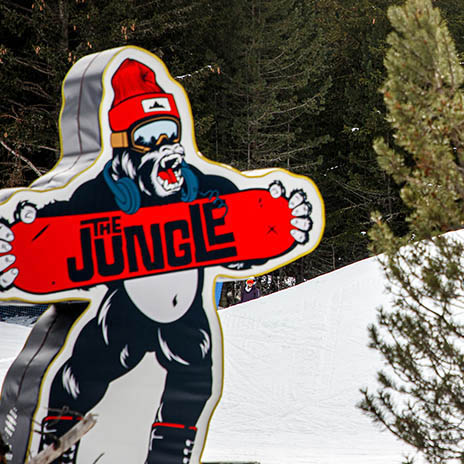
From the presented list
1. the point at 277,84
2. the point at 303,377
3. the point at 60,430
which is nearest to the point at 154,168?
the point at 60,430

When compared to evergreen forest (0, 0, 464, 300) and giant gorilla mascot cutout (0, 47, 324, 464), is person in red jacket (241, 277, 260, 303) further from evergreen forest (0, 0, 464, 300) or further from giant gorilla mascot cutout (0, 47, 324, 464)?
giant gorilla mascot cutout (0, 47, 324, 464)

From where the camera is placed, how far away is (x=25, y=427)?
4.04m

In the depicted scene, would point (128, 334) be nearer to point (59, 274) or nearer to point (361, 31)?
point (59, 274)

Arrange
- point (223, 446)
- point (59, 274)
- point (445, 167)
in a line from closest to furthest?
point (445, 167), point (59, 274), point (223, 446)

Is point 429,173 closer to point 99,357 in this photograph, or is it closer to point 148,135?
point 148,135

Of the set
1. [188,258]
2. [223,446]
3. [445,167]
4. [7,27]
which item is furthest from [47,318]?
[7,27]

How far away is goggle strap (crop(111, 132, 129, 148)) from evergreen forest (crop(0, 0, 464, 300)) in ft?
34.9

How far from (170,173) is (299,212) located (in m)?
0.88

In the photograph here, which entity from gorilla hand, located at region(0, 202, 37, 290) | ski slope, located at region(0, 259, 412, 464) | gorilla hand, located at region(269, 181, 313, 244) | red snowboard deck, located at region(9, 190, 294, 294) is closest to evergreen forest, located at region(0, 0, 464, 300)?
ski slope, located at region(0, 259, 412, 464)

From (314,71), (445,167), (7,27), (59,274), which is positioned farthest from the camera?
(314,71)

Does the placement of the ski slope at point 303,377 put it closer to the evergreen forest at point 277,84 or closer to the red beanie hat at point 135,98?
the red beanie hat at point 135,98

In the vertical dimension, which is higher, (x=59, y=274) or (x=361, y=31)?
(x=361, y=31)

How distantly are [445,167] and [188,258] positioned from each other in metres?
1.57

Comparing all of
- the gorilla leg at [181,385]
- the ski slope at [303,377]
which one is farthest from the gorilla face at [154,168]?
the ski slope at [303,377]
